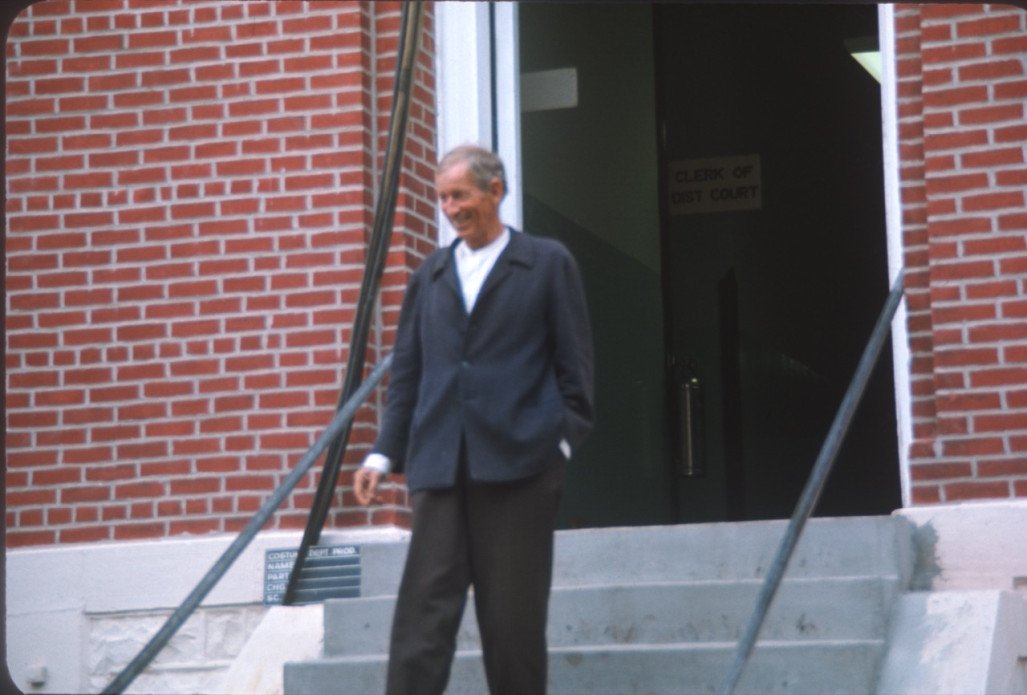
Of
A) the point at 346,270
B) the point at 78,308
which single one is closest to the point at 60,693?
the point at 78,308

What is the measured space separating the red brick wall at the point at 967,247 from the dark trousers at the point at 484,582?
6.66 feet

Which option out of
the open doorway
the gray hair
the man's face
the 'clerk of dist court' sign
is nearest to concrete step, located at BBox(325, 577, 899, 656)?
the man's face

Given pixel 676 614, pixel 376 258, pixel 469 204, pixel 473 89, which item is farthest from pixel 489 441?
pixel 473 89

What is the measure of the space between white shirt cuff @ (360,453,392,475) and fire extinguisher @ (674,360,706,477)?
4407mm

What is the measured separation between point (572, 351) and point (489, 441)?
0.33m

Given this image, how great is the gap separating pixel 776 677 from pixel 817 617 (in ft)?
1.13

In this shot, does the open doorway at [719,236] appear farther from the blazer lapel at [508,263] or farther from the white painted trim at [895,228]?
the blazer lapel at [508,263]

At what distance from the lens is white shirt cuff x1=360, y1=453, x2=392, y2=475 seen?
4363 millimetres

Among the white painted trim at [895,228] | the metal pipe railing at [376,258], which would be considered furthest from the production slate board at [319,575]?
the white painted trim at [895,228]

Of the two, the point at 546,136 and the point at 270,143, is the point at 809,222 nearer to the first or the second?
the point at 546,136

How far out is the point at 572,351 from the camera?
4258 mm

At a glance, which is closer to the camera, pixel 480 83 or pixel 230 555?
pixel 230 555

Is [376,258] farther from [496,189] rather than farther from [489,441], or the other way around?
[489,441]

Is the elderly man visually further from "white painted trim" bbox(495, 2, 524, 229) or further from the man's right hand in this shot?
"white painted trim" bbox(495, 2, 524, 229)
